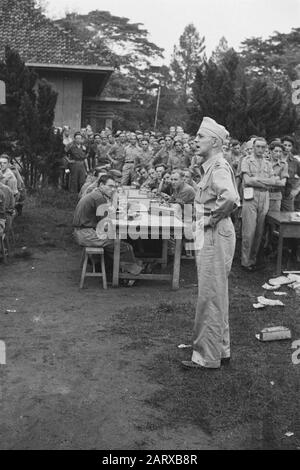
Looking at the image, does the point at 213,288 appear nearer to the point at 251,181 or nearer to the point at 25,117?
the point at 251,181

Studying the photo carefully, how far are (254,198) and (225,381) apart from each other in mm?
4544

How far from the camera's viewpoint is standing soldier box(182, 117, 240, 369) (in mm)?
5074

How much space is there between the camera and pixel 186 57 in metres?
55.4

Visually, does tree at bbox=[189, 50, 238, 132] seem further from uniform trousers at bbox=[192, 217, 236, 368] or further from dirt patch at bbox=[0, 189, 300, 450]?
uniform trousers at bbox=[192, 217, 236, 368]

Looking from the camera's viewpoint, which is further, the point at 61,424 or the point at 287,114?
the point at 287,114

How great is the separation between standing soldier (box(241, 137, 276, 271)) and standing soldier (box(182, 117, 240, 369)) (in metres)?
3.88

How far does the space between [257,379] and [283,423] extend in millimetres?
796

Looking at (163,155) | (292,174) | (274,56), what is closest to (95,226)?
(292,174)

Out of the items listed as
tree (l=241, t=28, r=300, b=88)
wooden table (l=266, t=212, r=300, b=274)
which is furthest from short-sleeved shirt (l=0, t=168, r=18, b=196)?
tree (l=241, t=28, r=300, b=88)

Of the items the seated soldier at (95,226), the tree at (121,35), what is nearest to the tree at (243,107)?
the seated soldier at (95,226)

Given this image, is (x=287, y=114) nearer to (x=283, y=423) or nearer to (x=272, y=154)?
(x=272, y=154)

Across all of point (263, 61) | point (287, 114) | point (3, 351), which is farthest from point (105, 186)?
point (263, 61)

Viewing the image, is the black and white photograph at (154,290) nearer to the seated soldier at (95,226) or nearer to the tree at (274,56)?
the seated soldier at (95,226)

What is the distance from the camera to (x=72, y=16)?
43.5m
